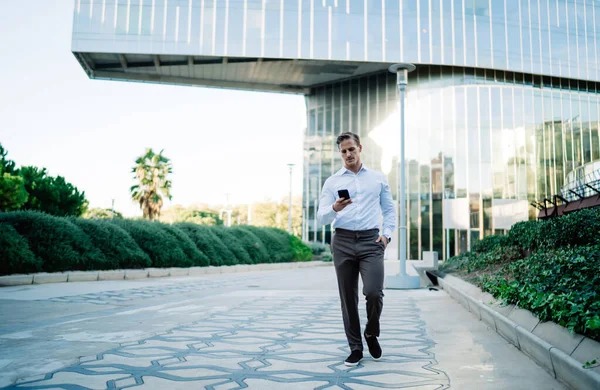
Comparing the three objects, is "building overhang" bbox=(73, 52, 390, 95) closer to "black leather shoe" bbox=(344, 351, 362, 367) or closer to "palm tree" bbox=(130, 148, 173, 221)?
"palm tree" bbox=(130, 148, 173, 221)

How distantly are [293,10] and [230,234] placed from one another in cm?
2200

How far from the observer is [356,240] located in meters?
4.57

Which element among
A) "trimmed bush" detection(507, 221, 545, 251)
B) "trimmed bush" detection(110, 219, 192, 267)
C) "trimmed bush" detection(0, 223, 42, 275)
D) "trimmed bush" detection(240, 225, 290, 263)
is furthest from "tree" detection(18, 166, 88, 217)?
"trimmed bush" detection(507, 221, 545, 251)

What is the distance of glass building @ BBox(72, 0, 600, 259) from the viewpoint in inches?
1547

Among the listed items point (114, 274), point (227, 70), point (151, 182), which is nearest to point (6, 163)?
point (151, 182)

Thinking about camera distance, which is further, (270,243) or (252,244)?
(270,243)

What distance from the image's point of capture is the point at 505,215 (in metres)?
23.8

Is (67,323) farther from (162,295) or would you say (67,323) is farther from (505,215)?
(505,215)

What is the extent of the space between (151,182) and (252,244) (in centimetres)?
2155

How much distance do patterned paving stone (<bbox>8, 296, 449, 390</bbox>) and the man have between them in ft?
1.06

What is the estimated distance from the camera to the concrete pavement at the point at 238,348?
390 cm

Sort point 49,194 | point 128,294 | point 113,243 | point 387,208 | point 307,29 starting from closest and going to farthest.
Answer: point 387,208
point 128,294
point 113,243
point 49,194
point 307,29

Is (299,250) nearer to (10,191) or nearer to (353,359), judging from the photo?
(10,191)

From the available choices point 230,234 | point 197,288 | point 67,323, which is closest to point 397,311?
point 67,323
